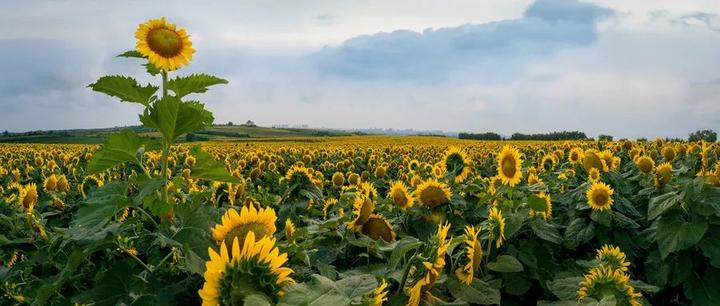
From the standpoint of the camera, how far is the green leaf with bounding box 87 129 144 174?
234 centimetres

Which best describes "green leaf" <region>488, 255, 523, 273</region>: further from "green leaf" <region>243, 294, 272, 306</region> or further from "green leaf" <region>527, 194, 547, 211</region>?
"green leaf" <region>243, 294, 272, 306</region>

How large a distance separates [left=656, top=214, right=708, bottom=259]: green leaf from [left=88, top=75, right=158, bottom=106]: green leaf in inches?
132

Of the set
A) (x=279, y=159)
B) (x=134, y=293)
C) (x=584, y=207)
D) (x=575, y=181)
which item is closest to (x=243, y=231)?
(x=134, y=293)

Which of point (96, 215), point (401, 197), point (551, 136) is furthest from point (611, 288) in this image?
point (551, 136)

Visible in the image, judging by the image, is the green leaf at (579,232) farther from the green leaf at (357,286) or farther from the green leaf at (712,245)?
the green leaf at (357,286)

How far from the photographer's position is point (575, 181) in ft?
20.6

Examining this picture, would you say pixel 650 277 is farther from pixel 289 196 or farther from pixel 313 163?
pixel 313 163

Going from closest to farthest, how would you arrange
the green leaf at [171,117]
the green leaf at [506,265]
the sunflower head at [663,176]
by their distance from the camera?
the green leaf at [171,117] → the green leaf at [506,265] → the sunflower head at [663,176]

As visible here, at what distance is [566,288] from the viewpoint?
2.47 m

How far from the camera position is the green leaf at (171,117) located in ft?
7.41

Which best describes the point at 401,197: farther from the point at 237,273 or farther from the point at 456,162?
the point at 237,273

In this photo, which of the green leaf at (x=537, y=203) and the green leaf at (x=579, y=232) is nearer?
the green leaf at (x=537, y=203)

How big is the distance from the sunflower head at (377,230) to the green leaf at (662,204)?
214cm

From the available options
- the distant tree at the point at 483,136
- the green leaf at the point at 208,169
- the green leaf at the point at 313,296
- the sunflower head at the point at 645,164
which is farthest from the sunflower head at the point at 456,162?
the distant tree at the point at 483,136
